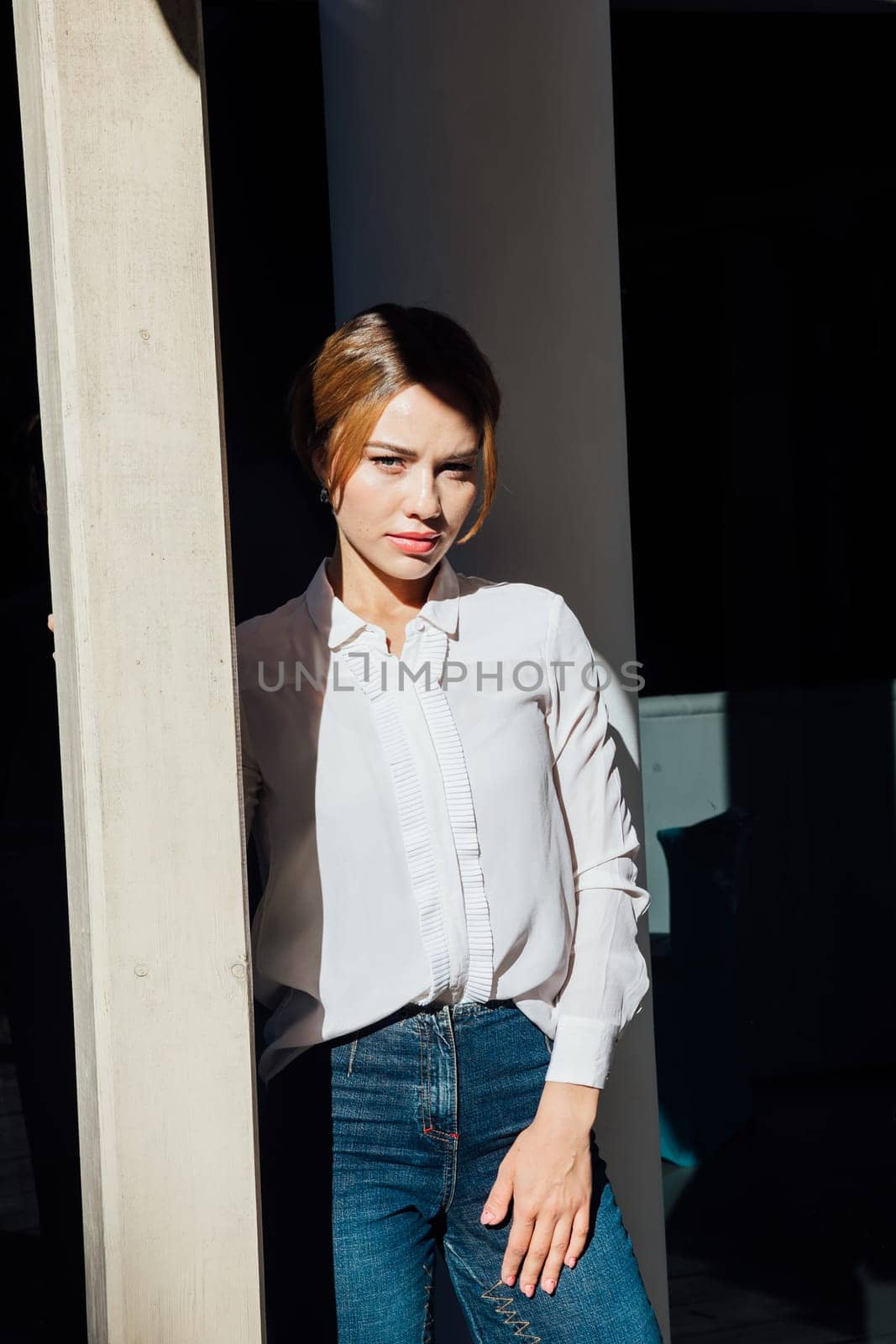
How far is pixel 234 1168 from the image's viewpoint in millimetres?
1331

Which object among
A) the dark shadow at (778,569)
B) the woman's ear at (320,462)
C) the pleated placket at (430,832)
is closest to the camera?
the pleated placket at (430,832)

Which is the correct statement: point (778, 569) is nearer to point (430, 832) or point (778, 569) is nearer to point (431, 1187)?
point (430, 832)

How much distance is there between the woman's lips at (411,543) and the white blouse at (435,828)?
0.29 feet

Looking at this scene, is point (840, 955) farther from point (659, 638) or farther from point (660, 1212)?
point (660, 1212)

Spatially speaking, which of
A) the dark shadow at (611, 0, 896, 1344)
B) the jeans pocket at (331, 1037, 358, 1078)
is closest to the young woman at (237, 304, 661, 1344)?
the jeans pocket at (331, 1037, 358, 1078)

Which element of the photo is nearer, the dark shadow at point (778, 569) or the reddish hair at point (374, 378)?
the reddish hair at point (374, 378)

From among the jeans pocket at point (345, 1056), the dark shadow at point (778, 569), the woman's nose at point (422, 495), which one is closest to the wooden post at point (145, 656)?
the jeans pocket at point (345, 1056)

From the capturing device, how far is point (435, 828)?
158cm

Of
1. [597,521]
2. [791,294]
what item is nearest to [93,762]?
[597,521]

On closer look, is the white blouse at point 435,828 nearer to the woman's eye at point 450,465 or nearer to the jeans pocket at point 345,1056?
the jeans pocket at point 345,1056

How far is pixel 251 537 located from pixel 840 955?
69.0 inches

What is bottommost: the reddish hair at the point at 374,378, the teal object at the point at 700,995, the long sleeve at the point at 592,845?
the teal object at the point at 700,995

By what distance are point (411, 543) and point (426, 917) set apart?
43cm

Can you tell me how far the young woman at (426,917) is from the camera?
156cm
